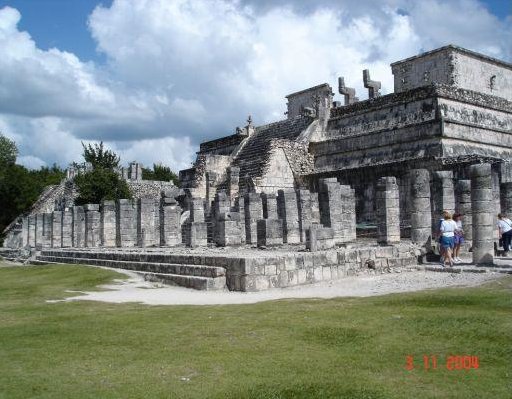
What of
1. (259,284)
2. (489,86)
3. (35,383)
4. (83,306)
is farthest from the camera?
(489,86)

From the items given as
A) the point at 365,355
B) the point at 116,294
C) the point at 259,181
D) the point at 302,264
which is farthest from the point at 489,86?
the point at 365,355

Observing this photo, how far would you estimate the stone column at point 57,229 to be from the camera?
27.8m

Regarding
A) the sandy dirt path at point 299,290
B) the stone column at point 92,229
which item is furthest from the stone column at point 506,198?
the stone column at point 92,229

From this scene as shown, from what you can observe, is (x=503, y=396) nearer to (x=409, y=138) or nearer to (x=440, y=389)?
(x=440, y=389)

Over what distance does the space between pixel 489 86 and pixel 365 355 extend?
31.6 m

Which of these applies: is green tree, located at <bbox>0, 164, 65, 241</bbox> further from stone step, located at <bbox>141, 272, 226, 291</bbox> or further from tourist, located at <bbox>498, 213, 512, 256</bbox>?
tourist, located at <bbox>498, 213, 512, 256</bbox>

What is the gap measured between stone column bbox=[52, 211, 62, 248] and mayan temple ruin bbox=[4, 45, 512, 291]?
0.16 feet

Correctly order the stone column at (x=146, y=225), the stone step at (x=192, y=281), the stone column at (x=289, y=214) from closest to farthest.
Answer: the stone step at (x=192, y=281) < the stone column at (x=289, y=214) < the stone column at (x=146, y=225)

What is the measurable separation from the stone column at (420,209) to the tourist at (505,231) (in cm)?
162

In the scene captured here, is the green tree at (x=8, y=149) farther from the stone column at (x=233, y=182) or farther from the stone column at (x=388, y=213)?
the stone column at (x=388, y=213)

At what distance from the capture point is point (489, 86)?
33.4 metres

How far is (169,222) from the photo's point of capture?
67.5 ft

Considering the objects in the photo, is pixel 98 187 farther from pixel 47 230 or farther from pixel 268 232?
pixel 268 232
